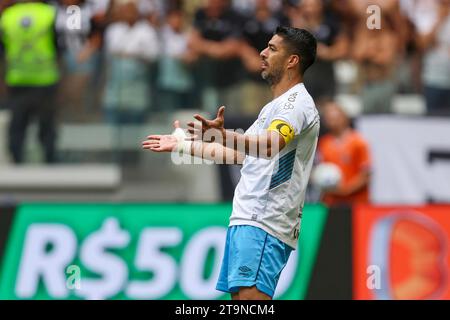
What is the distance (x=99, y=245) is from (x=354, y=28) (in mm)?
4026

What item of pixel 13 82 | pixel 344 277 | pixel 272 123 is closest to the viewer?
pixel 272 123

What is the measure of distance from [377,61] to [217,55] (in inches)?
74.9

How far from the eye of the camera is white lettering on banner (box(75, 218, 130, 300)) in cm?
1200

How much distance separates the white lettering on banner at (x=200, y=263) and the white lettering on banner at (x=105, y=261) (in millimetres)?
628

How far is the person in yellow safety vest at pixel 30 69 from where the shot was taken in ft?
43.3

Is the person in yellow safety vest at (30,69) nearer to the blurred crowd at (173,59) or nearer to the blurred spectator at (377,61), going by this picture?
the blurred crowd at (173,59)

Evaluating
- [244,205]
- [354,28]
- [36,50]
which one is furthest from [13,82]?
[244,205]

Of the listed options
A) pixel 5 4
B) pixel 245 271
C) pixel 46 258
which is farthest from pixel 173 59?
pixel 245 271

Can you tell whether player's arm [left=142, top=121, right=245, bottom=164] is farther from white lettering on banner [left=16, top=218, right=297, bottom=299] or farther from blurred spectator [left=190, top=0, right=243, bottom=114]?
blurred spectator [left=190, top=0, right=243, bottom=114]

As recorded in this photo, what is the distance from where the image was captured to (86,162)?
13.9 m

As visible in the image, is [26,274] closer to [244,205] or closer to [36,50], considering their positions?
[36,50]

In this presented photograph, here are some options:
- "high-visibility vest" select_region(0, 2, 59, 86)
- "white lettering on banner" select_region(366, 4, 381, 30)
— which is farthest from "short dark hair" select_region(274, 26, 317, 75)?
"high-visibility vest" select_region(0, 2, 59, 86)

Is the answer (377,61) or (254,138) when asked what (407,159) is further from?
(254,138)

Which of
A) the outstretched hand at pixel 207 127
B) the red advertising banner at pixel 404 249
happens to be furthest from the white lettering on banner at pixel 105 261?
the outstretched hand at pixel 207 127
